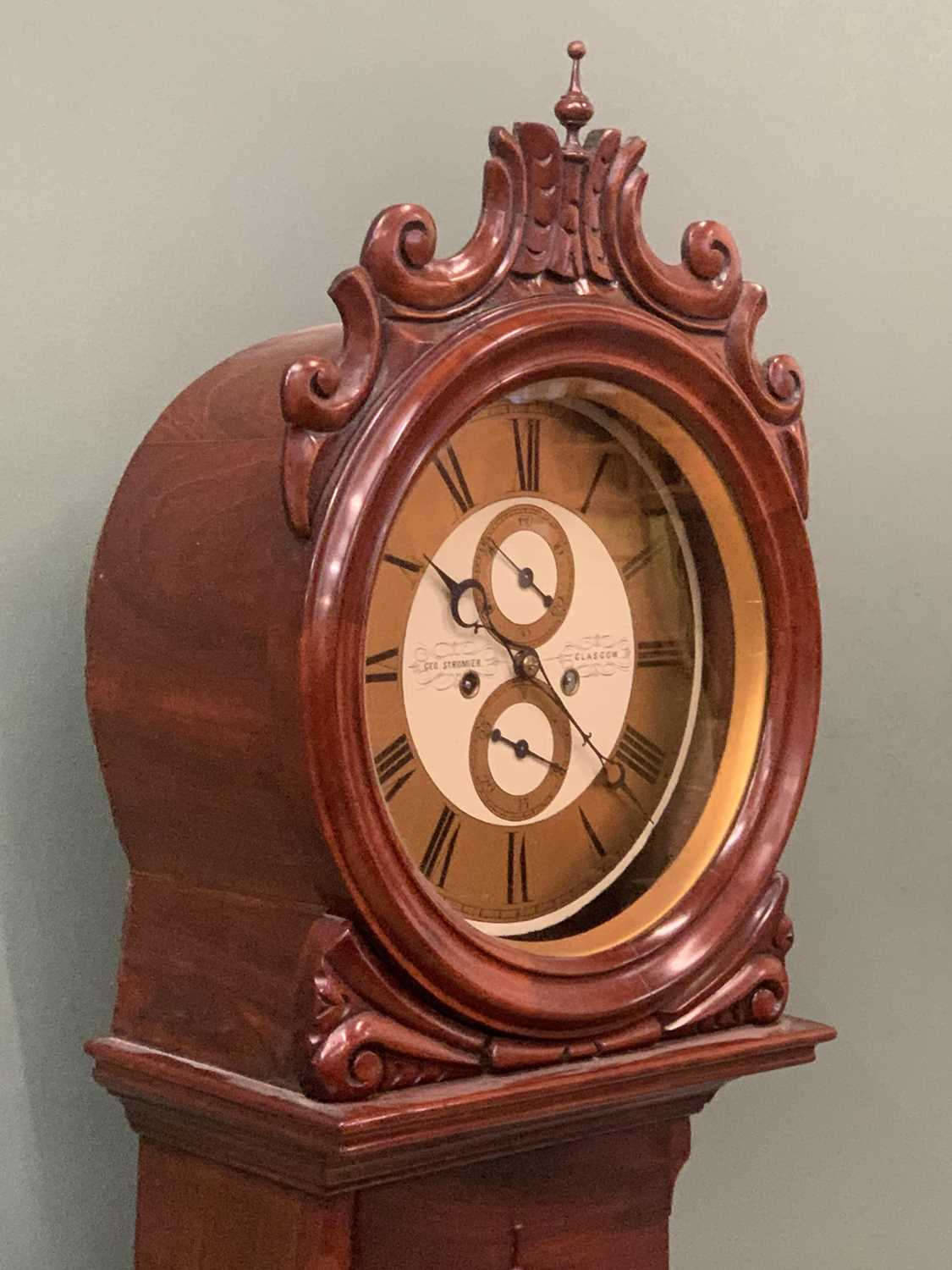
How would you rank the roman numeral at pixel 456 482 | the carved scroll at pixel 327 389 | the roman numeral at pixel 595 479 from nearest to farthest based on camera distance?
1. the carved scroll at pixel 327 389
2. the roman numeral at pixel 456 482
3. the roman numeral at pixel 595 479

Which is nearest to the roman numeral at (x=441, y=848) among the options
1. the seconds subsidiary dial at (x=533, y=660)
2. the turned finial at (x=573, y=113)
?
the seconds subsidiary dial at (x=533, y=660)

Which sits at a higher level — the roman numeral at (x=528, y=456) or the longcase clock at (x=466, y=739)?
the roman numeral at (x=528, y=456)

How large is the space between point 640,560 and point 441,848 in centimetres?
28

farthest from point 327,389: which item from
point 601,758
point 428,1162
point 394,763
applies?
point 428,1162

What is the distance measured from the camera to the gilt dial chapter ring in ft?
4.08

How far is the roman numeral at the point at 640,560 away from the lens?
134 centimetres

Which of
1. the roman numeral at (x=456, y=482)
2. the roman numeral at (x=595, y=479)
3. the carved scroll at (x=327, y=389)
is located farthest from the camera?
the roman numeral at (x=595, y=479)

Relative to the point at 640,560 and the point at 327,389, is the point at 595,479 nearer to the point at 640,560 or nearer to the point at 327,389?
the point at 640,560

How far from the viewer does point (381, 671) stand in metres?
1.17

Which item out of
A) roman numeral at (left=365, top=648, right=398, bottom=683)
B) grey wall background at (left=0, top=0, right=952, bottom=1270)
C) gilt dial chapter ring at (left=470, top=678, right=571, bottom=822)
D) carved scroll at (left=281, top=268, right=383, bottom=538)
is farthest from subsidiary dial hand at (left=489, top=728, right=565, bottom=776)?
grey wall background at (left=0, top=0, right=952, bottom=1270)

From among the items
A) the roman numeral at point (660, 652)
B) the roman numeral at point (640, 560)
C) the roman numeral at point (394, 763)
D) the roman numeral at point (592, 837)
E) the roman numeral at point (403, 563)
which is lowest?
the roman numeral at point (592, 837)

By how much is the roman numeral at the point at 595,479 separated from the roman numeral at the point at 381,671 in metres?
0.21

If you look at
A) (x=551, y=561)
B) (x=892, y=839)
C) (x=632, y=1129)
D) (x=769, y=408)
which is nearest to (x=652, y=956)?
(x=632, y=1129)

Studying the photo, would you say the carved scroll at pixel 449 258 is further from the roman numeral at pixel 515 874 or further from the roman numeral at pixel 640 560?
the roman numeral at pixel 515 874
